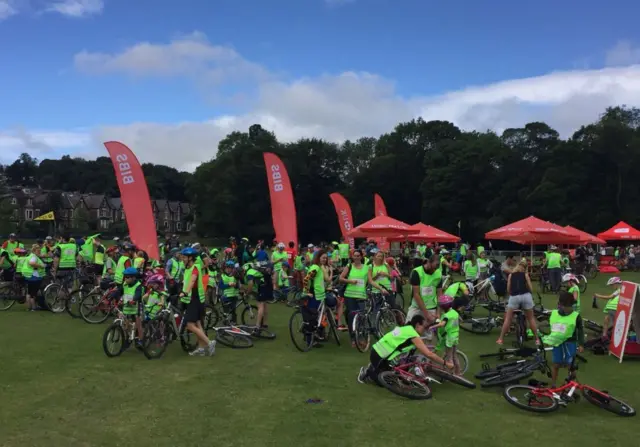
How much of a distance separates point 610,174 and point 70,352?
53492mm

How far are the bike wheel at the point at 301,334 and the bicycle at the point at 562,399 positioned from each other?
3.90 meters

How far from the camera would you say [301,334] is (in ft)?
32.0

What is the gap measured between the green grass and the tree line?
46.5 meters

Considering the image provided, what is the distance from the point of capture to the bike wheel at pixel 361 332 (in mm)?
9617

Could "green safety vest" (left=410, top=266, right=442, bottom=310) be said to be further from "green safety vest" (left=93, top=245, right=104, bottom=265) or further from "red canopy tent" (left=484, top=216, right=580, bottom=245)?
"red canopy tent" (left=484, top=216, right=580, bottom=245)

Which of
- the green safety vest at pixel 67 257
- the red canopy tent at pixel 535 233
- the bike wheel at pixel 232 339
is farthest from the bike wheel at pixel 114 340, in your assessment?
the red canopy tent at pixel 535 233

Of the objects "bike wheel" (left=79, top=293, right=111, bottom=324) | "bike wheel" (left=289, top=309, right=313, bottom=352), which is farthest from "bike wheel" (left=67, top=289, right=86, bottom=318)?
"bike wheel" (left=289, top=309, right=313, bottom=352)

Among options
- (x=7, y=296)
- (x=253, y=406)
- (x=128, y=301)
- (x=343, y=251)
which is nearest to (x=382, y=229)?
(x=343, y=251)

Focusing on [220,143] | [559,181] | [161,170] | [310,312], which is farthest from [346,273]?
[161,170]

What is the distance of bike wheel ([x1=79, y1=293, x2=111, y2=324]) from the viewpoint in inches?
476

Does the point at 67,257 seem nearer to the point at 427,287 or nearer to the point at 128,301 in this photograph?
the point at 128,301

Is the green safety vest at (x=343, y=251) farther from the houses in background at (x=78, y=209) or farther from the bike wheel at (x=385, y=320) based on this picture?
the houses in background at (x=78, y=209)

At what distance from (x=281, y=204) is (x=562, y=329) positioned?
15773 millimetres

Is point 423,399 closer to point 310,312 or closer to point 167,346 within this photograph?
point 310,312
